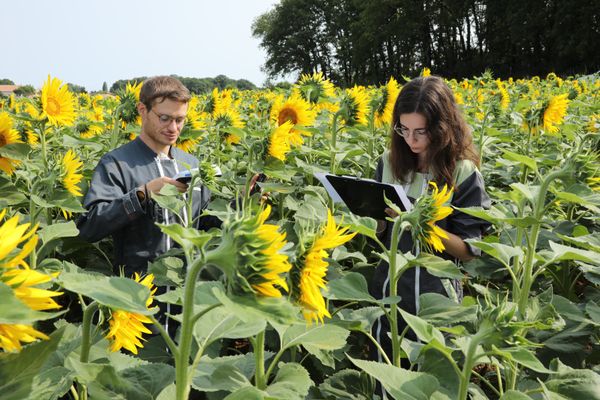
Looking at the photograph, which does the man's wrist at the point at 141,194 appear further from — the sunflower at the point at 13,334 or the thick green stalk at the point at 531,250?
the sunflower at the point at 13,334

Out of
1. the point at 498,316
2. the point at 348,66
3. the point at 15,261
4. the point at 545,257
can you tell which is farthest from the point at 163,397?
the point at 348,66

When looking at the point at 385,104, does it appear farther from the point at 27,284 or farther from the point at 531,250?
the point at 27,284

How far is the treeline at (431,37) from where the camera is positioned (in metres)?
29.3

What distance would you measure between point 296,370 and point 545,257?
0.99 m

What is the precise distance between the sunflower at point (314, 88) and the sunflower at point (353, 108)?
46cm

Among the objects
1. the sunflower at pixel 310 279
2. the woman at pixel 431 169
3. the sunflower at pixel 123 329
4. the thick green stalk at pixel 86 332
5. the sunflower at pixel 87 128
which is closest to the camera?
the sunflower at pixel 310 279

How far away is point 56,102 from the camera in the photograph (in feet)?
9.37

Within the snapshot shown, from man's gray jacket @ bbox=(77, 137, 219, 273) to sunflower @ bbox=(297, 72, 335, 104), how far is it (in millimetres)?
1274

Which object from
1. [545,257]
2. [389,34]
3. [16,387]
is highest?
[389,34]

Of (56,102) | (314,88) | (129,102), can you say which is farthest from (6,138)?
(314,88)

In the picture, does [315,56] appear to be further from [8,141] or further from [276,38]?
[8,141]

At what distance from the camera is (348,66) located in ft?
168

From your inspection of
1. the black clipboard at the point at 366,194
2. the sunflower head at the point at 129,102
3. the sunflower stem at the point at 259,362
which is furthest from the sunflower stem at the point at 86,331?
the sunflower head at the point at 129,102

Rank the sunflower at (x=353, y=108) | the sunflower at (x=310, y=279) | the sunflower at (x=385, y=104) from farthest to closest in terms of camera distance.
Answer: the sunflower at (x=385, y=104) < the sunflower at (x=353, y=108) < the sunflower at (x=310, y=279)
